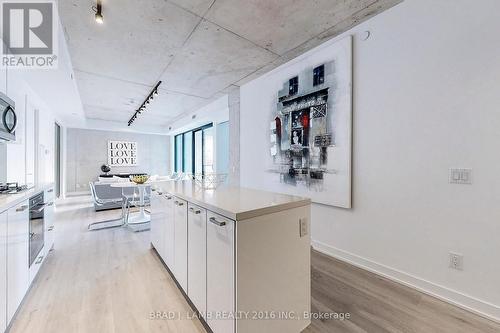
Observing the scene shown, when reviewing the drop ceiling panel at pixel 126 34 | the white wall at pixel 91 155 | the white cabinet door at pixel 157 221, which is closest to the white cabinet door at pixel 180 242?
the white cabinet door at pixel 157 221

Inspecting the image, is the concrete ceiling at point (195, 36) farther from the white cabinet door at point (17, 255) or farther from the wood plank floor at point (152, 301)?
the wood plank floor at point (152, 301)

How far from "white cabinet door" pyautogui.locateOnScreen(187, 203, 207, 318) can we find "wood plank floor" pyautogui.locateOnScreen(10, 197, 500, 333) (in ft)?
0.68

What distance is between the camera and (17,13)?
211cm

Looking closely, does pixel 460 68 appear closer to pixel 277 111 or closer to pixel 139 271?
pixel 277 111

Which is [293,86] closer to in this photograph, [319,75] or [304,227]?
[319,75]

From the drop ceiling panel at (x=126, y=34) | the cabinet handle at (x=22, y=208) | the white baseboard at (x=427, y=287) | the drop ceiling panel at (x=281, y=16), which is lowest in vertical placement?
the white baseboard at (x=427, y=287)

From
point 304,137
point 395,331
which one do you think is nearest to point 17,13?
point 304,137

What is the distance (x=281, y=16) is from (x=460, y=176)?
2225 millimetres

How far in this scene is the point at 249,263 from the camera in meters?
1.22

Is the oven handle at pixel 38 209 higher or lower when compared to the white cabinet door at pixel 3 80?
lower

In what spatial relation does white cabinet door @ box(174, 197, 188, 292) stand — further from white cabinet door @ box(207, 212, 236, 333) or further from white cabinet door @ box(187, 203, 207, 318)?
white cabinet door @ box(207, 212, 236, 333)

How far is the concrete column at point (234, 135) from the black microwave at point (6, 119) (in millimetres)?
3217

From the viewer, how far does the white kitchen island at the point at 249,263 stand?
1.20 m

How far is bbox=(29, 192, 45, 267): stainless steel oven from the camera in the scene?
1.98 metres
